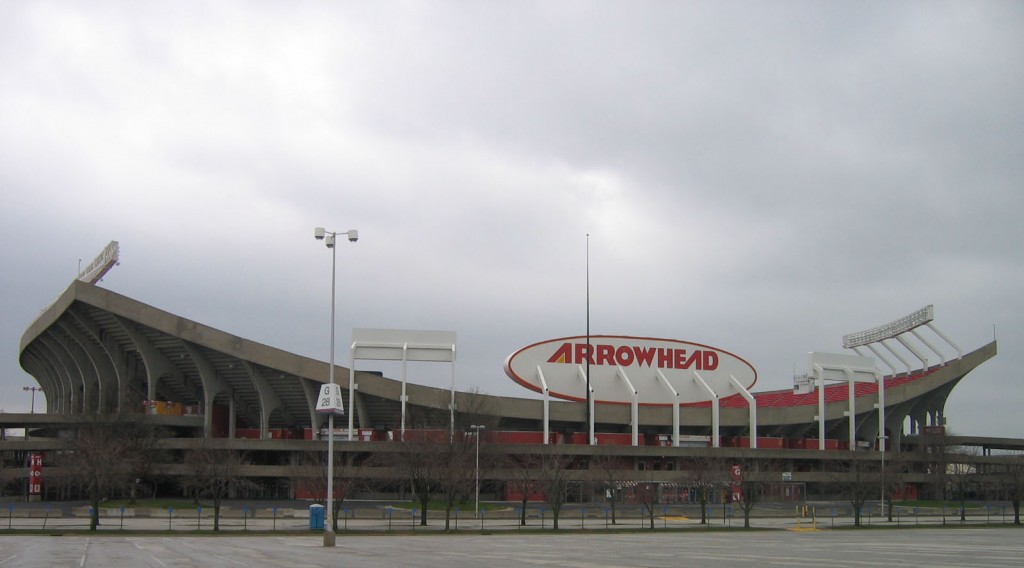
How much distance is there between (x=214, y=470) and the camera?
59719 mm

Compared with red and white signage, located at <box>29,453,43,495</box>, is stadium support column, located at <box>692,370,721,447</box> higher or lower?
higher

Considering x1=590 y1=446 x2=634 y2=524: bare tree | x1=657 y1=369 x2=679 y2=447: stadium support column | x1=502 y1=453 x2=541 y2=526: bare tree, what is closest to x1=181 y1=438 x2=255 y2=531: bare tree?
x1=502 y1=453 x2=541 y2=526: bare tree

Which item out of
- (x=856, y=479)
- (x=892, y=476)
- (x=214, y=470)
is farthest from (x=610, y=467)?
(x=214, y=470)

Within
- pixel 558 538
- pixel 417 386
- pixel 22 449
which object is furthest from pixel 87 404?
pixel 558 538

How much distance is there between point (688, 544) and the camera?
41.8 metres

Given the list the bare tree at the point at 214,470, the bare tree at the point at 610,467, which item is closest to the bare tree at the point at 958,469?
the bare tree at the point at 610,467

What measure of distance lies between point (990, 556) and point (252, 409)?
77.5 metres

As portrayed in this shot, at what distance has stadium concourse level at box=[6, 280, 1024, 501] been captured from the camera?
83.8m

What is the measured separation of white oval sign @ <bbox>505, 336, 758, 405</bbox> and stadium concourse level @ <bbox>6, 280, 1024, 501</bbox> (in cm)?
168

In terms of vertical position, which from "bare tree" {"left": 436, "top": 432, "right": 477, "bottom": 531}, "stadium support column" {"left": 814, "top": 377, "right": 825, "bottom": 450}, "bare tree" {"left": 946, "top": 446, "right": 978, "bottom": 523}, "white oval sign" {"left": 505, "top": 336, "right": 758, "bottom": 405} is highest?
"white oval sign" {"left": 505, "top": 336, "right": 758, "bottom": 405}

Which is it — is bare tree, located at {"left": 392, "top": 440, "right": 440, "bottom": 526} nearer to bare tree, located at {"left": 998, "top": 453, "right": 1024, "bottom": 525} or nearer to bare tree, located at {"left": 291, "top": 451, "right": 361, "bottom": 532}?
bare tree, located at {"left": 291, "top": 451, "right": 361, "bottom": 532}

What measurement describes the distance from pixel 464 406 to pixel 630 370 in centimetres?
1798

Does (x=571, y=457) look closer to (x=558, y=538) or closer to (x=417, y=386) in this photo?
(x=417, y=386)

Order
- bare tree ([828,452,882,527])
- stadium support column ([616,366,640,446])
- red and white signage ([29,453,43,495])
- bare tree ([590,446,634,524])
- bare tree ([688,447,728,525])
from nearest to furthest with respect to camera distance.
Result: bare tree ([828,452,882,527]), bare tree ([688,447,728,525]), bare tree ([590,446,634,524]), red and white signage ([29,453,43,495]), stadium support column ([616,366,640,446])
